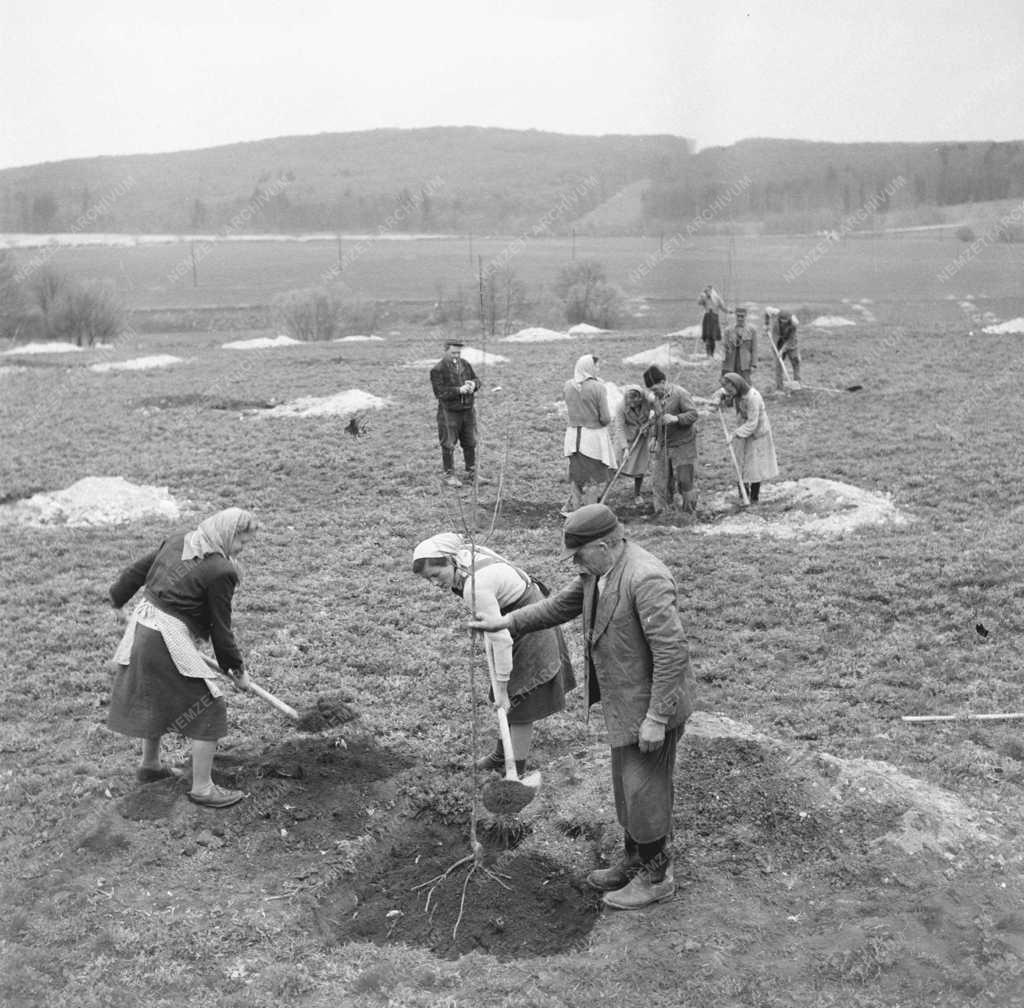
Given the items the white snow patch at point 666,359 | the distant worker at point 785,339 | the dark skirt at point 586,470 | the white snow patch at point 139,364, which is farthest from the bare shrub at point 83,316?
the dark skirt at point 586,470

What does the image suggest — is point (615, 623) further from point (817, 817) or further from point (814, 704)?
point (814, 704)

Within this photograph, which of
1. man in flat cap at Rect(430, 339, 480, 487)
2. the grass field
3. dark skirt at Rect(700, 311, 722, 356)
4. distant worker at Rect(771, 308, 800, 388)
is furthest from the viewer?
the grass field

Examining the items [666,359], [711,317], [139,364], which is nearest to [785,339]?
[711,317]

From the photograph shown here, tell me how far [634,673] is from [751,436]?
7647mm

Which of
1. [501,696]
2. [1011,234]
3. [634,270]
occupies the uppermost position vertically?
[1011,234]

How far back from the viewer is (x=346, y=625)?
922 cm

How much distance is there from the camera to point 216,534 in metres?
5.77

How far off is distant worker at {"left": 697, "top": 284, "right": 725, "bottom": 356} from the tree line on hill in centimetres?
1113

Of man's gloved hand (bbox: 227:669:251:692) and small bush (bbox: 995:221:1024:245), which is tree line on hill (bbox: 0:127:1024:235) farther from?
man's gloved hand (bbox: 227:669:251:692)

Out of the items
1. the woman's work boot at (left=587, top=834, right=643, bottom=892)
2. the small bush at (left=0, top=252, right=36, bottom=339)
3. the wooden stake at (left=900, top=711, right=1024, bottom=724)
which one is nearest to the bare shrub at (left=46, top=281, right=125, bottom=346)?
the small bush at (left=0, top=252, right=36, bottom=339)

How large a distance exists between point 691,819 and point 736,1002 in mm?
1440

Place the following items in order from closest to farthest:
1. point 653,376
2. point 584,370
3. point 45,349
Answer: point 584,370 < point 653,376 < point 45,349

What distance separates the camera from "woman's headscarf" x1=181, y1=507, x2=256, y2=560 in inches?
227

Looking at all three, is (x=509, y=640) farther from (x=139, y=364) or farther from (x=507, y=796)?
(x=139, y=364)
